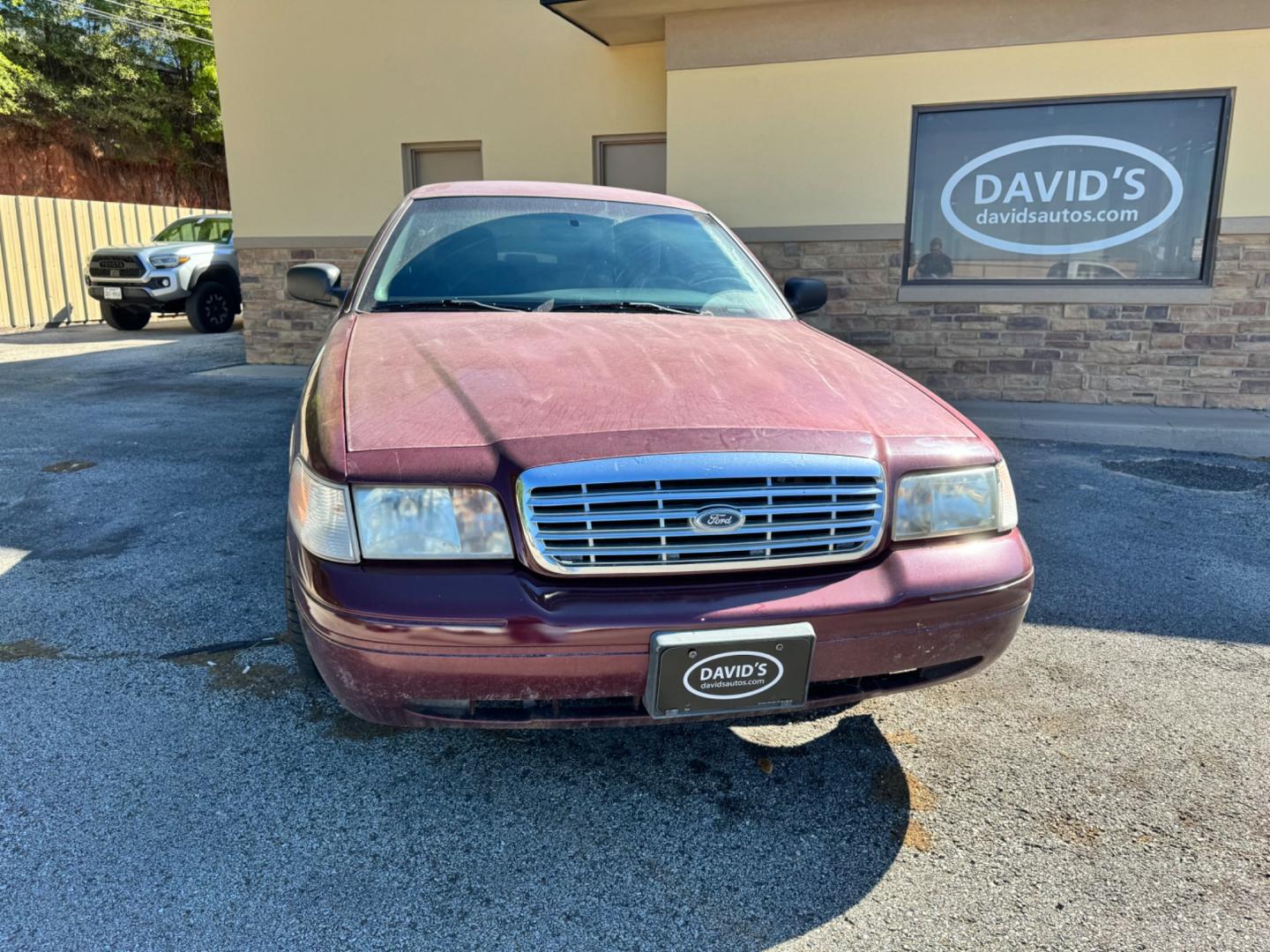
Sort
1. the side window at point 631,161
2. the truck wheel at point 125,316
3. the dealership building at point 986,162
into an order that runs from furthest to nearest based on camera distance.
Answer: the truck wheel at point 125,316
the side window at point 631,161
the dealership building at point 986,162

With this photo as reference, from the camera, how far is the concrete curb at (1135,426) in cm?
634

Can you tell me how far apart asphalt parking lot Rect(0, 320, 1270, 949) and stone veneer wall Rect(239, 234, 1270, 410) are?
394 cm

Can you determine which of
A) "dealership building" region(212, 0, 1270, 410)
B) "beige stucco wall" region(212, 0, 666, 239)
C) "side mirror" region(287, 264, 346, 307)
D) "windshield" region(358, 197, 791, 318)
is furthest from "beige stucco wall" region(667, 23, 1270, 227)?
"side mirror" region(287, 264, 346, 307)

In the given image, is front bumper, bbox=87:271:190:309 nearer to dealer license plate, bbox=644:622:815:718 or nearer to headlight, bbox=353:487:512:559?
headlight, bbox=353:487:512:559

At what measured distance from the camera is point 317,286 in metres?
3.74

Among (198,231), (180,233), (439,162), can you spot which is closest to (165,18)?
(198,231)

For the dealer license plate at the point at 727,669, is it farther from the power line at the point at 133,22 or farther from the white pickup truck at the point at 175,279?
the power line at the point at 133,22

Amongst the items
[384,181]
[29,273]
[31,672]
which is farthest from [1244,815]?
[29,273]

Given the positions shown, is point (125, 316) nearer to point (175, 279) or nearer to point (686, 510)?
point (175, 279)

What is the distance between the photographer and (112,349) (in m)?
12.1

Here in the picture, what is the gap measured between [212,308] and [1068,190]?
1265cm

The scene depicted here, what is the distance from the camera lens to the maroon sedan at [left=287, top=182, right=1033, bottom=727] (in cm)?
188

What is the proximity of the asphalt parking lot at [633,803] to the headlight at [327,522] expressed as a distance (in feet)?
2.50

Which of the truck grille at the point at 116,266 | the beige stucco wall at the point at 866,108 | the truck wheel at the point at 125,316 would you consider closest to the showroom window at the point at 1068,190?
the beige stucco wall at the point at 866,108
